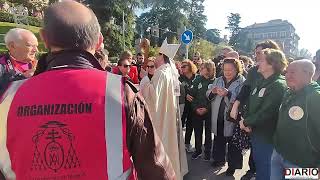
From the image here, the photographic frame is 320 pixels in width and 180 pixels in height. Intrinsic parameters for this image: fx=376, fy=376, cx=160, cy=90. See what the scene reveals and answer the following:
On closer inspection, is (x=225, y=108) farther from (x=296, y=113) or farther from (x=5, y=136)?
(x=5, y=136)

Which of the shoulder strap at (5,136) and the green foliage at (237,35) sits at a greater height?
the green foliage at (237,35)

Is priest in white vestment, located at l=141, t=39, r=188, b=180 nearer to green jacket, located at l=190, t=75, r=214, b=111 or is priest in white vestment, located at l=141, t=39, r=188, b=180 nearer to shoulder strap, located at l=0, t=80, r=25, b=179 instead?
green jacket, located at l=190, t=75, r=214, b=111

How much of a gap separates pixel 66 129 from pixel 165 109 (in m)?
3.41

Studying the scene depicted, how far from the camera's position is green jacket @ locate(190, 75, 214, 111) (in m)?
6.81

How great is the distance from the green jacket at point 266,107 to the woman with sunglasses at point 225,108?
1284mm

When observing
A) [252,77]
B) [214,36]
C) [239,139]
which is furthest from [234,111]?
[214,36]

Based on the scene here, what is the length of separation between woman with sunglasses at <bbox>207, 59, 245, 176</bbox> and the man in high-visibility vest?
4218 mm

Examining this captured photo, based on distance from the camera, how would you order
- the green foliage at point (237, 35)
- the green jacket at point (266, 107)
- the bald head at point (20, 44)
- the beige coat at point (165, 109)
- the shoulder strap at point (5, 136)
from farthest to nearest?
the green foliage at point (237, 35)
the beige coat at point (165, 109)
the green jacket at point (266, 107)
the bald head at point (20, 44)
the shoulder strap at point (5, 136)

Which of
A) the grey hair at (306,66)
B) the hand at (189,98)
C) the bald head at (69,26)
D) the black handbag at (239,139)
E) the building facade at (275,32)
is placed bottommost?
the black handbag at (239,139)

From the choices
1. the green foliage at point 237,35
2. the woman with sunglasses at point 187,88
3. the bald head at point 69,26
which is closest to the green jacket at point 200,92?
the woman with sunglasses at point 187,88

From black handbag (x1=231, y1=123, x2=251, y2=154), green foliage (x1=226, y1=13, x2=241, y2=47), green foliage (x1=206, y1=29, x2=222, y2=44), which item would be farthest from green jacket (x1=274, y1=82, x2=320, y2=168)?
green foliage (x1=226, y1=13, x2=241, y2=47)

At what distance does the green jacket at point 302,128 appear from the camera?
3.44 meters

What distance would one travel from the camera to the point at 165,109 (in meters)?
4.94

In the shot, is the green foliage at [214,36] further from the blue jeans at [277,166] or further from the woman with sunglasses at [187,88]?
the blue jeans at [277,166]
